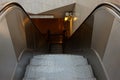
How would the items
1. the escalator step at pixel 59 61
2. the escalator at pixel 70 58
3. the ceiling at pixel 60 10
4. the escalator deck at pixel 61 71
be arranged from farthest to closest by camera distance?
the ceiling at pixel 60 10, the escalator step at pixel 59 61, the escalator deck at pixel 61 71, the escalator at pixel 70 58

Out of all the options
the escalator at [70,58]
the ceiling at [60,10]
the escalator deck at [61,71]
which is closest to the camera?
the escalator at [70,58]

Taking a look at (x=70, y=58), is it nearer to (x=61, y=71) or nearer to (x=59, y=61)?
(x=59, y=61)

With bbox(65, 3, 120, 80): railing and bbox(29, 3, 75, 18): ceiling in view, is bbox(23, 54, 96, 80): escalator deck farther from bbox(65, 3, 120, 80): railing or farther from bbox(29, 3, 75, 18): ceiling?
bbox(29, 3, 75, 18): ceiling

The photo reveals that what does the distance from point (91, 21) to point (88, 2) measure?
3253 mm

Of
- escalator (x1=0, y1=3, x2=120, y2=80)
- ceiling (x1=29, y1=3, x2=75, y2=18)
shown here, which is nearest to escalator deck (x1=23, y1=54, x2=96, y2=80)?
escalator (x1=0, y1=3, x2=120, y2=80)

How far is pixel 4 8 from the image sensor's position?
115 inches

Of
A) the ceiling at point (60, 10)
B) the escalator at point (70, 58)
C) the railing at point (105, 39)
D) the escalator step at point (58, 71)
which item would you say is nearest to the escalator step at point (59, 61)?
the escalator at point (70, 58)

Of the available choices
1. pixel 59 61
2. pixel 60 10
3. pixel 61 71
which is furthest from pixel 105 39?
pixel 60 10

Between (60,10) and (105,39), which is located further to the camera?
(60,10)

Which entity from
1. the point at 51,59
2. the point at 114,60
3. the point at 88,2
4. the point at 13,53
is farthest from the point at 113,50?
the point at 88,2

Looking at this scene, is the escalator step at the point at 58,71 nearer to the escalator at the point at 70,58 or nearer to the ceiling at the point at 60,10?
→ the escalator at the point at 70,58

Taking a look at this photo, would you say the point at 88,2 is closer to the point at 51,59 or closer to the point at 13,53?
the point at 51,59

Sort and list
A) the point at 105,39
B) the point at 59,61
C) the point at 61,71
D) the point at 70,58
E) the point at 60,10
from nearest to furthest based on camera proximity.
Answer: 1. the point at 105,39
2. the point at 61,71
3. the point at 59,61
4. the point at 70,58
5. the point at 60,10

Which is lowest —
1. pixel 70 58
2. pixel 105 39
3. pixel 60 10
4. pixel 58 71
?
pixel 60 10
